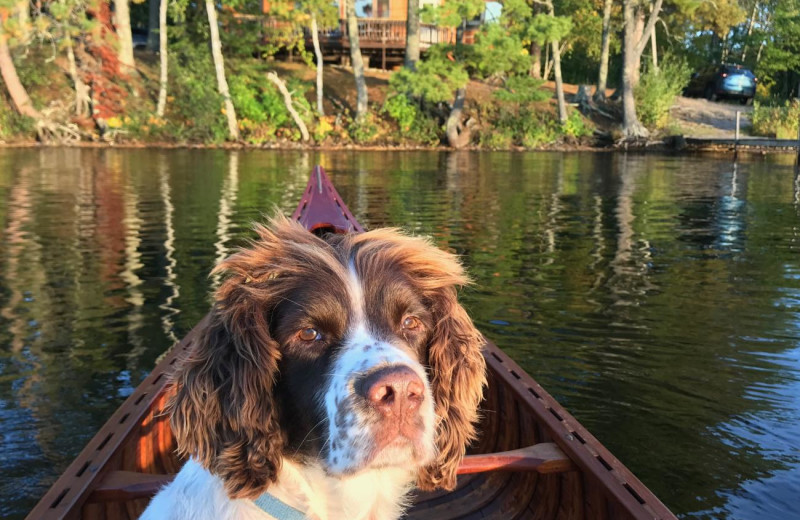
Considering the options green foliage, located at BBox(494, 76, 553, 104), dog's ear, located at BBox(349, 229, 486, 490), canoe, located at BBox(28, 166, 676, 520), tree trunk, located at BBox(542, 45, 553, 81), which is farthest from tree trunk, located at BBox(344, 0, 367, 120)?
dog's ear, located at BBox(349, 229, 486, 490)

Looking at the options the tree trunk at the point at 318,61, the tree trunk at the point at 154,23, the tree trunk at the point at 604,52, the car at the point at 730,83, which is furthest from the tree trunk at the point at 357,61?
the car at the point at 730,83

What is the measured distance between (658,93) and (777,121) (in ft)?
19.8

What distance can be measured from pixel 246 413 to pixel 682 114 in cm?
4566

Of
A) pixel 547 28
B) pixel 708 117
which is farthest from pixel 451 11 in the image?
pixel 708 117

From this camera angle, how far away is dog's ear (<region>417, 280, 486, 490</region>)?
278cm

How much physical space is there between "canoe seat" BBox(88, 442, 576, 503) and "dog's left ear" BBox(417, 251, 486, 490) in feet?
2.62

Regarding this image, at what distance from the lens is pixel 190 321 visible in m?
8.77

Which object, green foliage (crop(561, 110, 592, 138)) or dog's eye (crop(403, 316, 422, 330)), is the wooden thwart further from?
green foliage (crop(561, 110, 592, 138))

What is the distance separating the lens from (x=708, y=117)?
4294 centimetres

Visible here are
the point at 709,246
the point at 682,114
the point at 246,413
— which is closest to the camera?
the point at 246,413

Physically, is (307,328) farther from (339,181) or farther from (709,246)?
(339,181)

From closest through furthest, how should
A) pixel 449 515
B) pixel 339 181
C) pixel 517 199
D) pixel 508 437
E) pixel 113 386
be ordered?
pixel 449 515 < pixel 508 437 < pixel 113 386 < pixel 517 199 < pixel 339 181

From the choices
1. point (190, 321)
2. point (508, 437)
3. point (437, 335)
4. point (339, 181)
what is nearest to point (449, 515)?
point (508, 437)

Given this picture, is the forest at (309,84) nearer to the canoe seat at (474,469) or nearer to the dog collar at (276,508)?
the canoe seat at (474,469)
